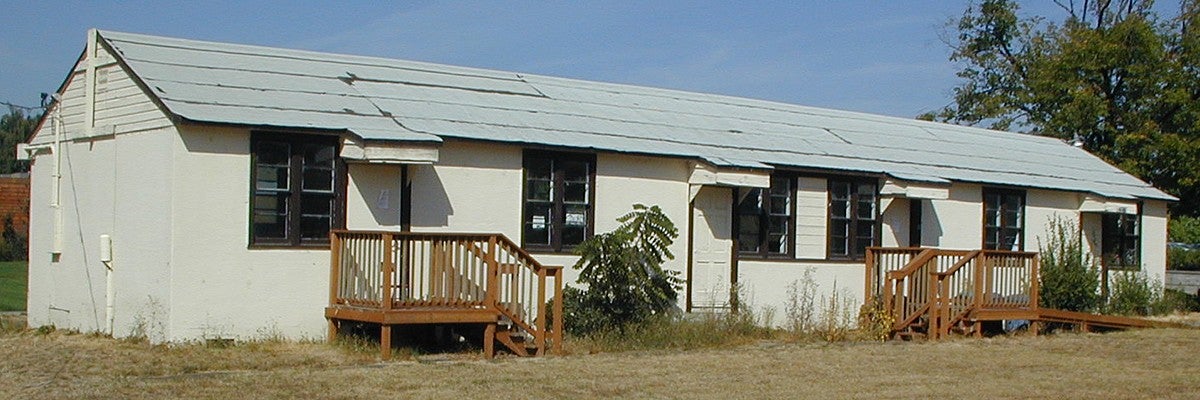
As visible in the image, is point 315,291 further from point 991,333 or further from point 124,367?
point 991,333

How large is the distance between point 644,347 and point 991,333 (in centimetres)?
721

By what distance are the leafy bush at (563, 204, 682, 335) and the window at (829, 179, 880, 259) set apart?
4764mm

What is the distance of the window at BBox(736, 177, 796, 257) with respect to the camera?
21734 millimetres

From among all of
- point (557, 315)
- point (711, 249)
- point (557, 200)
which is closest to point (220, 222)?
point (557, 315)

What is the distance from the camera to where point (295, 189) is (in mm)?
17141

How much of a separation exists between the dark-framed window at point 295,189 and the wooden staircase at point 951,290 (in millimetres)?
8350

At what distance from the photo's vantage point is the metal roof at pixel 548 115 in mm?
17578

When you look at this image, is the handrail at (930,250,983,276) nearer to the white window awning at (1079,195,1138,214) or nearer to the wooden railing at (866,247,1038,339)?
the wooden railing at (866,247,1038,339)

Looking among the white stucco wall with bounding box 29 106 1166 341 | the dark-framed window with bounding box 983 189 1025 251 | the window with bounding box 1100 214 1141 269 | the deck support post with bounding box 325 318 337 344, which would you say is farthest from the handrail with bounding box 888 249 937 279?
the window with bounding box 1100 214 1141 269

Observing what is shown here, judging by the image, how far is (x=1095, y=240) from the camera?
27.9 meters

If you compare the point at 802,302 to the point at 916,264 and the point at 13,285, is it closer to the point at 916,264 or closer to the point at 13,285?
the point at 916,264

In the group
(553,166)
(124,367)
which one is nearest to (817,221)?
(553,166)

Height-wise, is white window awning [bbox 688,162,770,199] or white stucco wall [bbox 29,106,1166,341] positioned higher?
white window awning [bbox 688,162,770,199]

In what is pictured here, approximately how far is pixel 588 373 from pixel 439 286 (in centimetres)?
224
